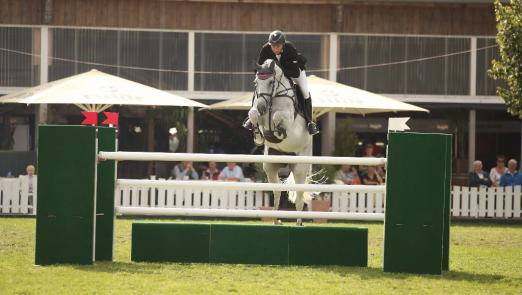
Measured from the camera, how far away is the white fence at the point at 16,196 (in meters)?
20.5

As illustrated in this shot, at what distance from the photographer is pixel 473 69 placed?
26.6 m

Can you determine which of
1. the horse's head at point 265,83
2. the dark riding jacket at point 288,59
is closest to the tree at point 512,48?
the dark riding jacket at point 288,59

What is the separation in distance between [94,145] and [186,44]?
16.6 meters

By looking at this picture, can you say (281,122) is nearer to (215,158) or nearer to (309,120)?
(309,120)

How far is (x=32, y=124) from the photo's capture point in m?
26.6

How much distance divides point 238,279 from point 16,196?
12.6 metres

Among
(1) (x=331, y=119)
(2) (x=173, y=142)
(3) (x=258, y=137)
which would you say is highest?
(1) (x=331, y=119)

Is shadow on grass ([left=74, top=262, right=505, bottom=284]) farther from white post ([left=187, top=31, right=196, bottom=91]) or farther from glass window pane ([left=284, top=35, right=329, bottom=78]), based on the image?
glass window pane ([left=284, top=35, right=329, bottom=78])

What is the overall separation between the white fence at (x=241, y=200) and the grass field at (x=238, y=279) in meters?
9.00

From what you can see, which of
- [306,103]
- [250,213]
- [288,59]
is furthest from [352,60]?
[250,213]

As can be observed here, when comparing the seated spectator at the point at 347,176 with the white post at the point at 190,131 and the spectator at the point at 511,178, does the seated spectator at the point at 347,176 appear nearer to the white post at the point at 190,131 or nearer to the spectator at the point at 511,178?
the spectator at the point at 511,178

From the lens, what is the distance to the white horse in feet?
36.4

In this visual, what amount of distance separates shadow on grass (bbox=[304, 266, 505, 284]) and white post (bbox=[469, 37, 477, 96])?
56.2 feet

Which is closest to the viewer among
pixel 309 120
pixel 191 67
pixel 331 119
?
pixel 309 120
